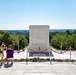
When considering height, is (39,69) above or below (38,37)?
below

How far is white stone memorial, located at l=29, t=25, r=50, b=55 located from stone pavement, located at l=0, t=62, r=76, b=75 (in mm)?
4067

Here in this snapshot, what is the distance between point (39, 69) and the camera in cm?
966

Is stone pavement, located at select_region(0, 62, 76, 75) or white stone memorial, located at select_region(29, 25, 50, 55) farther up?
white stone memorial, located at select_region(29, 25, 50, 55)

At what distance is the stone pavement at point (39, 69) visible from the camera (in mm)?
9023

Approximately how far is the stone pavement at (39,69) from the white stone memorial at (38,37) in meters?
4.07

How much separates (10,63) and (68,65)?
3377 millimetres

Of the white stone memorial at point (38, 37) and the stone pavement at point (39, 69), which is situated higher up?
the white stone memorial at point (38, 37)

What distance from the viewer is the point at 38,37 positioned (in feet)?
49.5

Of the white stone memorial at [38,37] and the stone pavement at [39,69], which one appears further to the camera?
the white stone memorial at [38,37]

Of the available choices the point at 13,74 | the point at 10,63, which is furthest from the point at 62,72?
the point at 10,63

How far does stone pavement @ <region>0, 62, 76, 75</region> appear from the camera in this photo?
29.6ft

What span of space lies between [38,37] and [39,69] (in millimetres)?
5669

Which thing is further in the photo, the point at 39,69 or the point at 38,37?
the point at 38,37

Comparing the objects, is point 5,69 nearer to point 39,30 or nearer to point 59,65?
point 59,65
